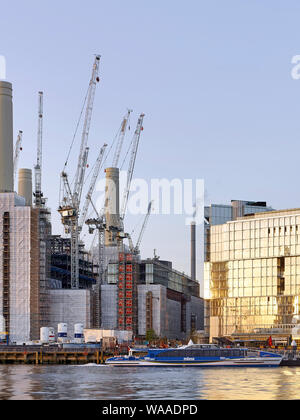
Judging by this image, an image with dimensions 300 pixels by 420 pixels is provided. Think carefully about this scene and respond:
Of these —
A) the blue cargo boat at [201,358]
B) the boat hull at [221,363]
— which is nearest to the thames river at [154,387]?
the boat hull at [221,363]

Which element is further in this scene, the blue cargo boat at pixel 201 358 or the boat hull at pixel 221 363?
the blue cargo boat at pixel 201 358

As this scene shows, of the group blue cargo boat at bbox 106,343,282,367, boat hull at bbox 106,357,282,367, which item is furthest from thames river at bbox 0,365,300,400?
blue cargo boat at bbox 106,343,282,367

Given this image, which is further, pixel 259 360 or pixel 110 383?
pixel 259 360

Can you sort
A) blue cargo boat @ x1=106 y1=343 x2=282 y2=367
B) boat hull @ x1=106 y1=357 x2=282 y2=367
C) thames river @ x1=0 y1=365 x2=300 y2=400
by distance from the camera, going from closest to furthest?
thames river @ x1=0 y1=365 x2=300 y2=400
boat hull @ x1=106 y1=357 x2=282 y2=367
blue cargo boat @ x1=106 y1=343 x2=282 y2=367

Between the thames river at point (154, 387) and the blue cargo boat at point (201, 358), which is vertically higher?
the thames river at point (154, 387)

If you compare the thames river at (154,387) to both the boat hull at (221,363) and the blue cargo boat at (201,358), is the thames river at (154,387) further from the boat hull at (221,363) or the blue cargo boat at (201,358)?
the blue cargo boat at (201,358)

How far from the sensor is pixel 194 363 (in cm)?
15750

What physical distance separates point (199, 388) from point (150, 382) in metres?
12.4

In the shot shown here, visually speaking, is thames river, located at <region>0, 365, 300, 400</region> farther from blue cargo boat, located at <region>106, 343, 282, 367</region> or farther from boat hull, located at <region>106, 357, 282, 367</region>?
blue cargo boat, located at <region>106, 343, 282, 367</region>

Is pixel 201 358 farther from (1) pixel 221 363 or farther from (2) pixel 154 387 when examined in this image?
(2) pixel 154 387
